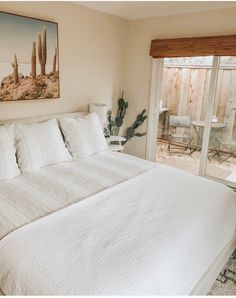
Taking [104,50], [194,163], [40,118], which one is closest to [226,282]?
[40,118]

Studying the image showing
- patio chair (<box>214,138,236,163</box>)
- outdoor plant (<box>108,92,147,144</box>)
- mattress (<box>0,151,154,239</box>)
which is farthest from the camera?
outdoor plant (<box>108,92,147,144</box>)

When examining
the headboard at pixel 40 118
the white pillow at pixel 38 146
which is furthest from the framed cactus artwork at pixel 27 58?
the white pillow at pixel 38 146

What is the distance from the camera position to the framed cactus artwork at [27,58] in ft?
8.12

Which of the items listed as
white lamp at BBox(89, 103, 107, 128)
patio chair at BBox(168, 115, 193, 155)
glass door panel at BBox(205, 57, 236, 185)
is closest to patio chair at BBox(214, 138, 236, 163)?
glass door panel at BBox(205, 57, 236, 185)

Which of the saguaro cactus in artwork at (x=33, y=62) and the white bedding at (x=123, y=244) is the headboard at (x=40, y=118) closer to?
the saguaro cactus in artwork at (x=33, y=62)

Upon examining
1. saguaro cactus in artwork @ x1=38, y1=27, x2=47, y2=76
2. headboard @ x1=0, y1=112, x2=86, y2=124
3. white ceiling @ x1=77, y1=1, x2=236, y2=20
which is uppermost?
white ceiling @ x1=77, y1=1, x2=236, y2=20

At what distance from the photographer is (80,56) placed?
3252 millimetres

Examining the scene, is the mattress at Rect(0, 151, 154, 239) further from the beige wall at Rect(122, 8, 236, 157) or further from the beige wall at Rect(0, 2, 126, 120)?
the beige wall at Rect(122, 8, 236, 157)

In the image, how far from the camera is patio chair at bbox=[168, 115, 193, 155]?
428cm

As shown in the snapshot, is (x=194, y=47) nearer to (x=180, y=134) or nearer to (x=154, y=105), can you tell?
(x=154, y=105)

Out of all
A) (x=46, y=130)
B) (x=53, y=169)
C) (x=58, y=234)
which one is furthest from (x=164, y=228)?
(x=46, y=130)

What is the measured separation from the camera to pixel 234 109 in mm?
3312

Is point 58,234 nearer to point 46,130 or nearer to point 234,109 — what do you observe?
point 46,130

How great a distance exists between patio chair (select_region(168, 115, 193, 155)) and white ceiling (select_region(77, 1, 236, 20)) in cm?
169
